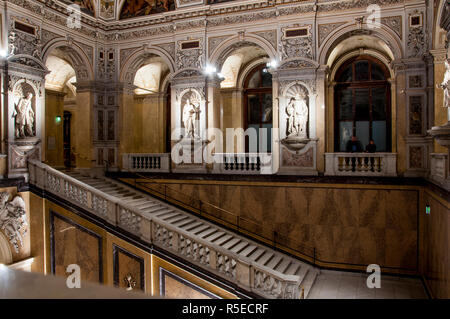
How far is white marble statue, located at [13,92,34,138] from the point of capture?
36.4 feet

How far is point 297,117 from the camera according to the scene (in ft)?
40.1

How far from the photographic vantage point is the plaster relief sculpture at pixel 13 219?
33.9 feet

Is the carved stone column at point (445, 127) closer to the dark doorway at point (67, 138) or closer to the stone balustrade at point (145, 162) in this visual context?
the stone balustrade at point (145, 162)

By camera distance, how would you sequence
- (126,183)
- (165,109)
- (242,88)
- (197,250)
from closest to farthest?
(197,250)
(126,183)
(242,88)
(165,109)

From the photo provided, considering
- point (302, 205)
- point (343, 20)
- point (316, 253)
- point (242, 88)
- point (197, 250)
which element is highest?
point (343, 20)

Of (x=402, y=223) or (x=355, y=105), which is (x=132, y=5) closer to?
(x=355, y=105)

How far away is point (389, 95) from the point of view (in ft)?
48.5

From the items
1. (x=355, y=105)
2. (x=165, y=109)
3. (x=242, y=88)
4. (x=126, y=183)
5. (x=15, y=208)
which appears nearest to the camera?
(x=15, y=208)

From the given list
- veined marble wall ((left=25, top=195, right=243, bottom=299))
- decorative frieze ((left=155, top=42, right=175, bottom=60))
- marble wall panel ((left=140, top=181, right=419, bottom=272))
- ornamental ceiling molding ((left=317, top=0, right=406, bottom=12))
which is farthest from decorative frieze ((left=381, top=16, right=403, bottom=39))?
veined marble wall ((left=25, top=195, right=243, bottom=299))

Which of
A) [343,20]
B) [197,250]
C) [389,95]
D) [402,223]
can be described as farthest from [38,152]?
[389,95]

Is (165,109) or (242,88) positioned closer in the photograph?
(242,88)

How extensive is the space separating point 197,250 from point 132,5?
11.2 m

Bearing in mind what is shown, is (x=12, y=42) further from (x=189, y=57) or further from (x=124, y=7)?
(x=189, y=57)

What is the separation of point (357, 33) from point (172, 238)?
956cm
